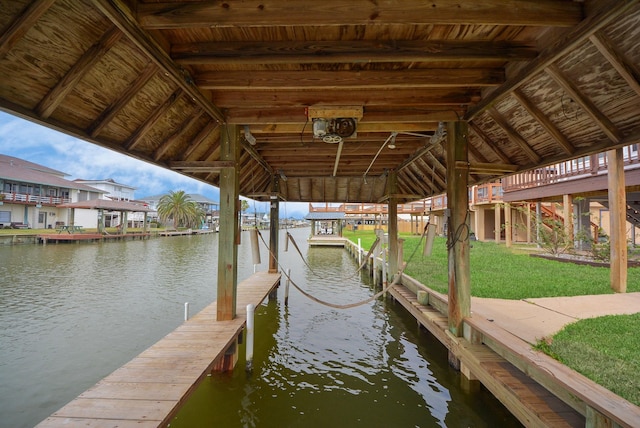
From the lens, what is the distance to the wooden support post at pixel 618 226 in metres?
6.62

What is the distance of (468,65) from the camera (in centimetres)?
335

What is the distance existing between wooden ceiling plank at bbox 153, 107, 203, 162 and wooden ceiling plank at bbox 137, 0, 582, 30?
2115mm

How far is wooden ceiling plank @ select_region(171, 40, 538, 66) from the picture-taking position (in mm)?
2838

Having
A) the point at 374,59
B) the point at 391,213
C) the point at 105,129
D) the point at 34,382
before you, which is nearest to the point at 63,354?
the point at 34,382

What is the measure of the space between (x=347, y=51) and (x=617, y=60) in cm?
226

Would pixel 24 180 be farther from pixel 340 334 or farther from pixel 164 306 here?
pixel 340 334

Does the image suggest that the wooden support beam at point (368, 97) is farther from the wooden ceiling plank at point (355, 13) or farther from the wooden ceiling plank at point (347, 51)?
the wooden ceiling plank at point (355, 13)

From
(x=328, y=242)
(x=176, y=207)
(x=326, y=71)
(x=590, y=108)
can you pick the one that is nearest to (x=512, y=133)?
(x=590, y=108)

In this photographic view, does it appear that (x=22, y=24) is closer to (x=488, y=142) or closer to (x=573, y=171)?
(x=488, y=142)

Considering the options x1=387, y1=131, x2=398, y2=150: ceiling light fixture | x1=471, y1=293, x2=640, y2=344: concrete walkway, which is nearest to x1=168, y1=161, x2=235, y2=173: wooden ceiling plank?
x1=387, y1=131, x2=398, y2=150: ceiling light fixture

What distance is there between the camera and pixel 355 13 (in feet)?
7.59

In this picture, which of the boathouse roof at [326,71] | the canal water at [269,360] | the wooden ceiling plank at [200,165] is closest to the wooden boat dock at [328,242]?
the canal water at [269,360]

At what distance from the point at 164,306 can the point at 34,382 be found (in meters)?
4.09

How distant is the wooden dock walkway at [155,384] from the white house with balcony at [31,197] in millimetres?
29753
